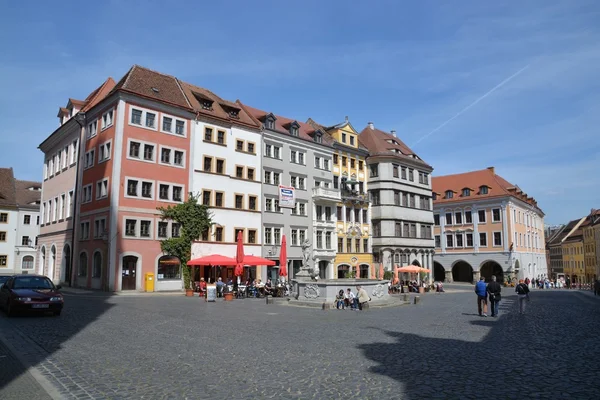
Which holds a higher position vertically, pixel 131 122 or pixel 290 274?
pixel 131 122

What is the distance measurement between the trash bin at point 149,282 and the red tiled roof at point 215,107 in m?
14.3

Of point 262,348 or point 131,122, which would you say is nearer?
point 262,348

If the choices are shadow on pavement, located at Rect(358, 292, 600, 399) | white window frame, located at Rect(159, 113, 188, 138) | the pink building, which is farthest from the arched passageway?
shadow on pavement, located at Rect(358, 292, 600, 399)

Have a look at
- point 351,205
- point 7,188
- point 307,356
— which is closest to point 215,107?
point 351,205

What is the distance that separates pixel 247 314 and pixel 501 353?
38.0 feet

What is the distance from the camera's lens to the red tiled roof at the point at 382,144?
57.7 meters

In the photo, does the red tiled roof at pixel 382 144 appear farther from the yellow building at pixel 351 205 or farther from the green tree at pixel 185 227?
the green tree at pixel 185 227

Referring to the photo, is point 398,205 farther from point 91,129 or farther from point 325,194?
point 91,129

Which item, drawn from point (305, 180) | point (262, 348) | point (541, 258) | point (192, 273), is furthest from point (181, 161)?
point (541, 258)

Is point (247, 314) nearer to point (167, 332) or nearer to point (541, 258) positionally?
point (167, 332)

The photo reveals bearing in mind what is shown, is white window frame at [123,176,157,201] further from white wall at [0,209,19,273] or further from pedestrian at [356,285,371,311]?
white wall at [0,209,19,273]

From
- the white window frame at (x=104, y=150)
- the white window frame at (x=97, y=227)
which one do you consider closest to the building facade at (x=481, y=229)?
the white window frame at (x=97, y=227)

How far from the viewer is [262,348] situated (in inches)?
457

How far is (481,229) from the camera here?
67062mm
